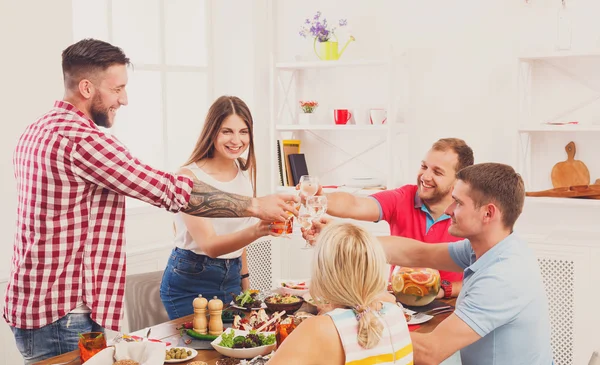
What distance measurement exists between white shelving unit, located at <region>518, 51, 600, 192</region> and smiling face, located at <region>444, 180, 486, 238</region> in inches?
72.1

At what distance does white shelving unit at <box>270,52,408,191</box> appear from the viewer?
14.6ft

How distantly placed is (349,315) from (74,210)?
1004mm

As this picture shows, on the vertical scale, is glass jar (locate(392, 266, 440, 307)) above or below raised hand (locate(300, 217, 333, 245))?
below

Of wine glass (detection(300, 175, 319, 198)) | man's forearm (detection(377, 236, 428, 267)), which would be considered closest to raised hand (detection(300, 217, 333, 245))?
wine glass (detection(300, 175, 319, 198))

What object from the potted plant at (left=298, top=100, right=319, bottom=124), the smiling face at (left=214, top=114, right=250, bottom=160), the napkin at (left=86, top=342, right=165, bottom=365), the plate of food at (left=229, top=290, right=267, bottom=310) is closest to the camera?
the napkin at (left=86, top=342, right=165, bottom=365)

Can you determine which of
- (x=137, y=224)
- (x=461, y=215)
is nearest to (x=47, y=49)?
(x=137, y=224)

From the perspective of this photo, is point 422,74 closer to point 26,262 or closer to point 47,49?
point 47,49

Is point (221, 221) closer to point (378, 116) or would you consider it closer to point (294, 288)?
point (294, 288)

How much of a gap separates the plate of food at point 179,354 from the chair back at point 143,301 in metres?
0.89

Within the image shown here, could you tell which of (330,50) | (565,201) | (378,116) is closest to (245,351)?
(565,201)

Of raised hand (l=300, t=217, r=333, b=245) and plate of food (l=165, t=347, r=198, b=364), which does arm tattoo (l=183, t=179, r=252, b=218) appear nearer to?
raised hand (l=300, t=217, r=333, b=245)

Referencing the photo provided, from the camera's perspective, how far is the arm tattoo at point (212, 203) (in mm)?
2516

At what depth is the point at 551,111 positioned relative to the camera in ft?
13.7

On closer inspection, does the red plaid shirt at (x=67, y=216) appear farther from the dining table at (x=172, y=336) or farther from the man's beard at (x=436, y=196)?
the man's beard at (x=436, y=196)
